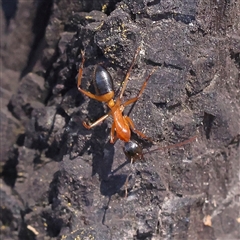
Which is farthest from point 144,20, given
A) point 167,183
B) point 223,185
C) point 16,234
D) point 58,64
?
point 16,234

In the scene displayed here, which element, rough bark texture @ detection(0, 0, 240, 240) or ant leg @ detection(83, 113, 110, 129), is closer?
rough bark texture @ detection(0, 0, 240, 240)

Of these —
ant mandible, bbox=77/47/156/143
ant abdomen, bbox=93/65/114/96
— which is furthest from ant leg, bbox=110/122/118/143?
ant abdomen, bbox=93/65/114/96

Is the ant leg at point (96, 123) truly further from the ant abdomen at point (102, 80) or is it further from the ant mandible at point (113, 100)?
the ant abdomen at point (102, 80)

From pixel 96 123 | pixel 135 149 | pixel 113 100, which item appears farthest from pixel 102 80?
pixel 135 149

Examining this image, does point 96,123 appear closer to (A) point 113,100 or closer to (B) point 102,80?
(A) point 113,100

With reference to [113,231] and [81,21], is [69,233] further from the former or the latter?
[81,21]

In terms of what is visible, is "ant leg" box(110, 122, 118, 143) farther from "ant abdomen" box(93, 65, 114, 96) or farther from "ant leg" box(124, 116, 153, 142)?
"ant abdomen" box(93, 65, 114, 96)
